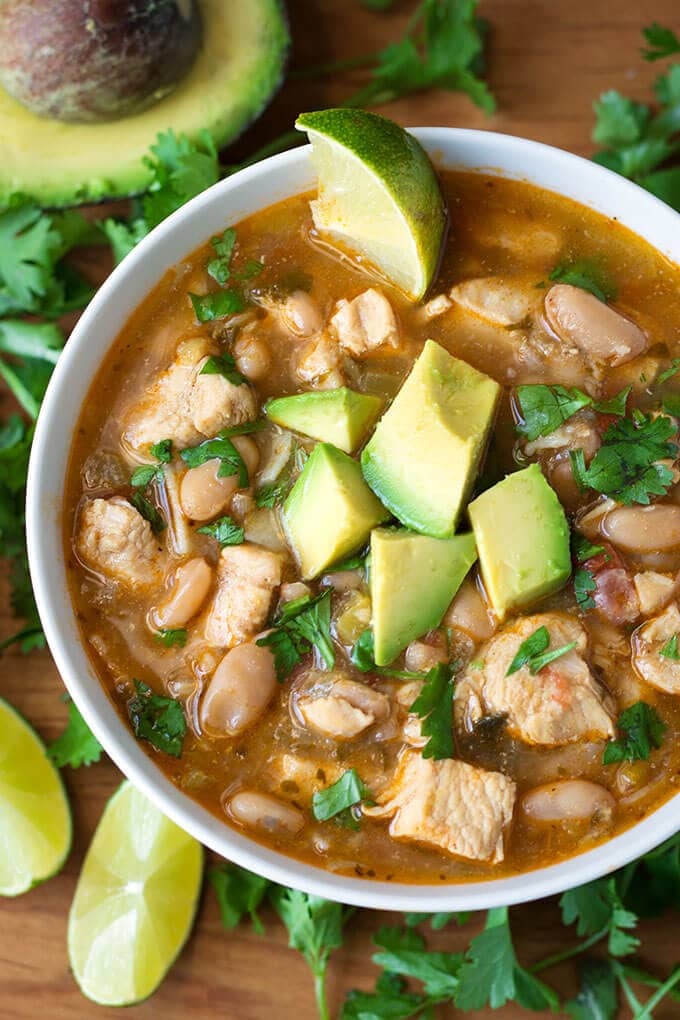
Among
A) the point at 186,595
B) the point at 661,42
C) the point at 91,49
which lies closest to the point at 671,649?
the point at 186,595

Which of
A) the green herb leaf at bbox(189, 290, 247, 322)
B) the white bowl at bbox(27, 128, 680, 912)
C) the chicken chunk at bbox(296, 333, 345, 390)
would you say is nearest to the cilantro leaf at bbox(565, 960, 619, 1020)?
the white bowl at bbox(27, 128, 680, 912)

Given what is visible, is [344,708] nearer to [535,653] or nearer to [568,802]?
[535,653]

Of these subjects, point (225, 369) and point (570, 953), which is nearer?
point (225, 369)

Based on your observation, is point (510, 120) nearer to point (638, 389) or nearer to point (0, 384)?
point (638, 389)

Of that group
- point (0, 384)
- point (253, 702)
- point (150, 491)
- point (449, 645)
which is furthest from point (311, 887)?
point (0, 384)

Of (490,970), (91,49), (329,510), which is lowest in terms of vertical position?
(490,970)

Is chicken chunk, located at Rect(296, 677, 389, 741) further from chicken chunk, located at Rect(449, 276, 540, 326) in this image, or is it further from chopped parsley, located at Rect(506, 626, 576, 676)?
chicken chunk, located at Rect(449, 276, 540, 326)
